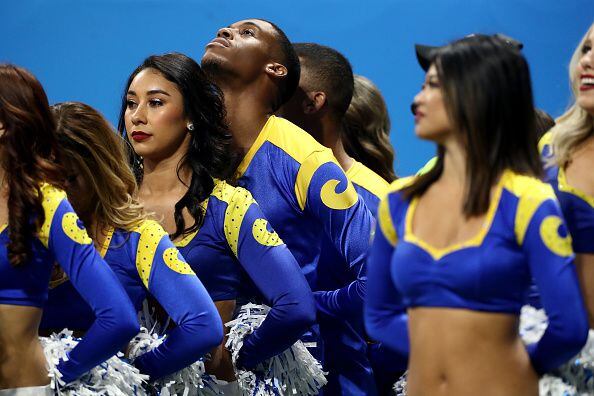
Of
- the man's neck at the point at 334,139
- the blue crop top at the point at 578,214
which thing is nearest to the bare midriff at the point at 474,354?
the blue crop top at the point at 578,214

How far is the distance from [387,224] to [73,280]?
883 mm

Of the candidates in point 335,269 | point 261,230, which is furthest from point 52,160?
point 335,269

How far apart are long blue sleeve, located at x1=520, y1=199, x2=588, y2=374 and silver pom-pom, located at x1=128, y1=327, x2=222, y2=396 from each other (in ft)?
4.56

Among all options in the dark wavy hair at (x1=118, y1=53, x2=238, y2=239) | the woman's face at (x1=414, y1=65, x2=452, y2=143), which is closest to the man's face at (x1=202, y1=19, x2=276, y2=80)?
the dark wavy hair at (x1=118, y1=53, x2=238, y2=239)

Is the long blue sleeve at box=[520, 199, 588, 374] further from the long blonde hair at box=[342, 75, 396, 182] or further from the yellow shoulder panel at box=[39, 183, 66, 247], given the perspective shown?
the long blonde hair at box=[342, 75, 396, 182]

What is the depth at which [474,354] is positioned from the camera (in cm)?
238

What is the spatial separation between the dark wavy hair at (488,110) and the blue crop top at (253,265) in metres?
1.34

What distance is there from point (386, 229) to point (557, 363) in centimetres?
47

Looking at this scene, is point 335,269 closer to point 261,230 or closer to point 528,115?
point 261,230

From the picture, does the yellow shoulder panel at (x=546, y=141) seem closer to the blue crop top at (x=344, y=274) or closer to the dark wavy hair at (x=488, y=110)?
the dark wavy hair at (x=488, y=110)

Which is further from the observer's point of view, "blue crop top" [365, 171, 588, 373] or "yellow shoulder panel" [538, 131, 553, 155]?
"yellow shoulder panel" [538, 131, 553, 155]

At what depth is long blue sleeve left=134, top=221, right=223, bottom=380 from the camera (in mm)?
3316

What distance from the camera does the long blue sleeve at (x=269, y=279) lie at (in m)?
3.64

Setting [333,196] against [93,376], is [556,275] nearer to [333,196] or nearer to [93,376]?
[93,376]
